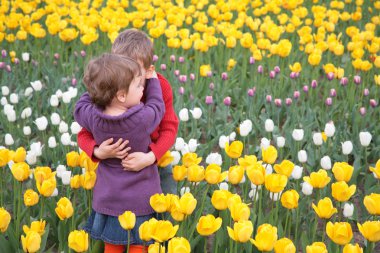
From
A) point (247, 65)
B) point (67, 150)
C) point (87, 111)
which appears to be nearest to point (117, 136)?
point (87, 111)

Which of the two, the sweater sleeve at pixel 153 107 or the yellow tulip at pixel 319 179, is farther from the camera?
the yellow tulip at pixel 319 179

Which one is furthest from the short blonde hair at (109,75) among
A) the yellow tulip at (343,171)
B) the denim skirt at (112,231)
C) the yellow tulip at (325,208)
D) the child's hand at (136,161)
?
the yellow tulip at (343,171)

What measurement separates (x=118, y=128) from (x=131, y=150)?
6.2 inches

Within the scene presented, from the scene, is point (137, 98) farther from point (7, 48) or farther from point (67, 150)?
point (7, 48)

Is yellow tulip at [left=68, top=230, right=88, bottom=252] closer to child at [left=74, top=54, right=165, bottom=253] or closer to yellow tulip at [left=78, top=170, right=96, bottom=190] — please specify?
child at [left=74, top=54, right=165, bottom=253]

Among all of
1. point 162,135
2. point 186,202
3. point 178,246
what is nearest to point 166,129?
point 162,135

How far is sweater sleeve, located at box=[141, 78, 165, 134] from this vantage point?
2705mm

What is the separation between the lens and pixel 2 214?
259 cm

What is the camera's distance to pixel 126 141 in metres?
2.72

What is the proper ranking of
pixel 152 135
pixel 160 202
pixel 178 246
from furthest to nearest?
1. pixel 152 135
2. pixel 160 202
3. pixel 178 246

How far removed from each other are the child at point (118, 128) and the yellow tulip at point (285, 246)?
73cm

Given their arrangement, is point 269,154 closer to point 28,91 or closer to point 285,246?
point 285,246

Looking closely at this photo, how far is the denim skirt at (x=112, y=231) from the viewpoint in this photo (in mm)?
2830

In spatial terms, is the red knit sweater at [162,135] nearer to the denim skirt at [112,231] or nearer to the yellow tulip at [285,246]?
the denim skirt at [112,231]
